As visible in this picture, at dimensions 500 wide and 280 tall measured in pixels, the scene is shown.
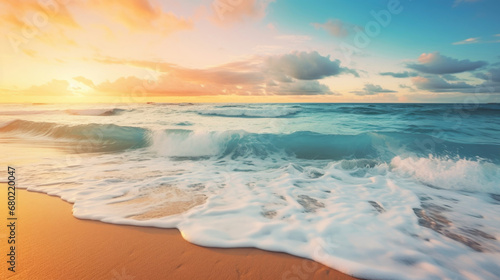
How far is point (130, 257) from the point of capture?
2396 mm

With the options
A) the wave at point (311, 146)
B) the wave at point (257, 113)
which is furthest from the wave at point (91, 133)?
the wave at point (257, 113)

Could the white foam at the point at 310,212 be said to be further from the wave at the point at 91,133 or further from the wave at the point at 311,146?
the wave at the point at 91,133

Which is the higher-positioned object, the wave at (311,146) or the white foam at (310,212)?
the wave at (311,146)

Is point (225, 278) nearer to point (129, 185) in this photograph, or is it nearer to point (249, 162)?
point (129, 185)

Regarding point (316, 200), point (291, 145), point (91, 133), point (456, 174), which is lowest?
point (316, 200)

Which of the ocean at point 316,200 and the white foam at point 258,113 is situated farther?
the white foam at point 258,113

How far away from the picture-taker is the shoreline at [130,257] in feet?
7.11

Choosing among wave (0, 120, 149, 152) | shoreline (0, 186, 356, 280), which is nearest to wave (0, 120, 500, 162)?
wave (0, 120, 149, 152)

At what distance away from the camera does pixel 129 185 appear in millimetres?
4809

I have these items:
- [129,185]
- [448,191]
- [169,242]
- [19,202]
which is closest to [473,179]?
[448,191]

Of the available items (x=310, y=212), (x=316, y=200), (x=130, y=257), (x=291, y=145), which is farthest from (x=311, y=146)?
(x=130, y=257)

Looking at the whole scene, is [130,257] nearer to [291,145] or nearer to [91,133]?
[291,145]

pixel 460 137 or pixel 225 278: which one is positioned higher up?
pixel 460 137

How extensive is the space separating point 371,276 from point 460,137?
13600 mm
